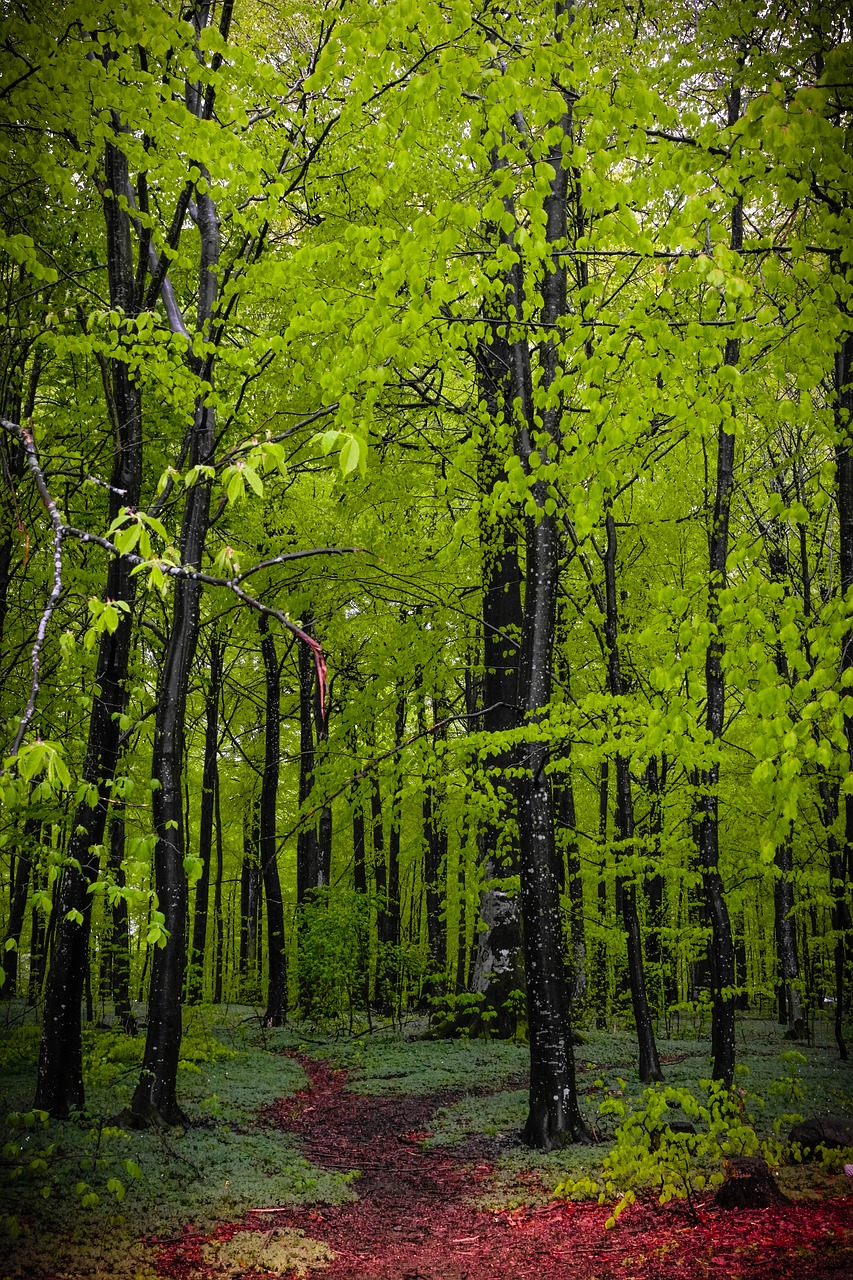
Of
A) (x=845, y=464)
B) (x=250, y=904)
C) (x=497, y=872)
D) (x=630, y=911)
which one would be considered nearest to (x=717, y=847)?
(x=630, y=911)

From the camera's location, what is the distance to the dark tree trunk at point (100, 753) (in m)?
6.25

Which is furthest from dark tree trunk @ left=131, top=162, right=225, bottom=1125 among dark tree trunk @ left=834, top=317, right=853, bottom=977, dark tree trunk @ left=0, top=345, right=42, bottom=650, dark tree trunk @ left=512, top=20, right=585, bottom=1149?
dark tree trunk @ left=834, top=317, right=853, bottom=977

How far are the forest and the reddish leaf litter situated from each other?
76 centimetres

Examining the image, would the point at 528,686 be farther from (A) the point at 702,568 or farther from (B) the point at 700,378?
(A) the point at 702,568

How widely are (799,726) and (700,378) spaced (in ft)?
8.53

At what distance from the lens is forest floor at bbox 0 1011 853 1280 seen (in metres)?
4.11

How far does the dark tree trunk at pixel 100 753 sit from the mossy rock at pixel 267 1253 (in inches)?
97.1

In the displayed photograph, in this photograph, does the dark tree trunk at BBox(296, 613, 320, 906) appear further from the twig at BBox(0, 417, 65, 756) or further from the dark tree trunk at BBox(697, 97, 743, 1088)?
the twig at BBox(0, 417, 65, 756)

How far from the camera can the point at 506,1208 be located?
16.5ft

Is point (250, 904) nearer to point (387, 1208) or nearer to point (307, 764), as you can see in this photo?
point (307, 764)

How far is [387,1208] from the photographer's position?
17.7 feet

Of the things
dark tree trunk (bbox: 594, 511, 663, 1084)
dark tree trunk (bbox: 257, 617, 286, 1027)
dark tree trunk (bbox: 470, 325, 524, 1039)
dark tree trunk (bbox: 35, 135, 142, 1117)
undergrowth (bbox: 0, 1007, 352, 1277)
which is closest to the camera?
undergrowth (bbox: 0, 1007, 352, 1277)

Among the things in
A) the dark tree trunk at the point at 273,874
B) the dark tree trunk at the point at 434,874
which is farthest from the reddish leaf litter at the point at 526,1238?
the dark tree trunk at the point at 434,874

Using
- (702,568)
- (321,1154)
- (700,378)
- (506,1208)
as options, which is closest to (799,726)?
(700,378)
